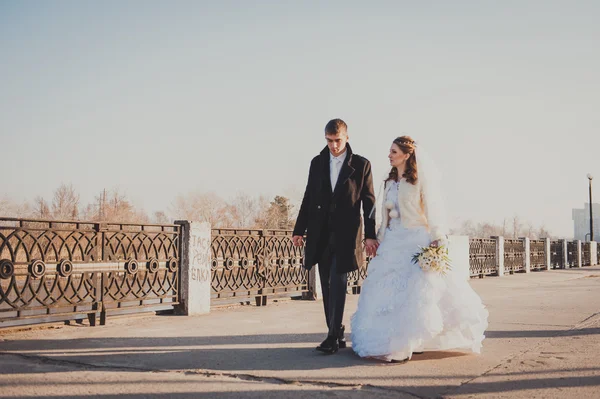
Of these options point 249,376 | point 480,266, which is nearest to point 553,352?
point 249,376

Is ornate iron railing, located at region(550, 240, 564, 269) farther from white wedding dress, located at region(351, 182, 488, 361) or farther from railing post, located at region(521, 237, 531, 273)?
white wedding dress, located at region(351, 182, 488, 361)

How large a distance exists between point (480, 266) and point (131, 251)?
17.3 meters

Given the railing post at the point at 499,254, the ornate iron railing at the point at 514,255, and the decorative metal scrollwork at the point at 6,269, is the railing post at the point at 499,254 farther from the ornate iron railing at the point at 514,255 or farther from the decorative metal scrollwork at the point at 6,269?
the decorative metal scrollwork at the point at 6,269

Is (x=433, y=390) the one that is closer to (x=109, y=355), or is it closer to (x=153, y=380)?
(x=153, y=380)

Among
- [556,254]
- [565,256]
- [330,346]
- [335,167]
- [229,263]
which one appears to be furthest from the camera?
[565,256]

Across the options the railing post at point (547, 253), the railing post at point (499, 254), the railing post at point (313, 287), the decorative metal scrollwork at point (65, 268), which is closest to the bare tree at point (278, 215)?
the railing post at point (547, 253)

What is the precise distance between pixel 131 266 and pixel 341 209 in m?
3.98

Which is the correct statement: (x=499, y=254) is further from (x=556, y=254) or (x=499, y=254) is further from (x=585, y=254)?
(x=585, y=254)

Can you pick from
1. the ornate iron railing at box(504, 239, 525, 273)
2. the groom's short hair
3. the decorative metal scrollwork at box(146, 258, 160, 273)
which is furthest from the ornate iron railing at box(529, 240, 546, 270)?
the groom's short hair

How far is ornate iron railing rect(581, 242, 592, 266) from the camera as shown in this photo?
4053 centimetres

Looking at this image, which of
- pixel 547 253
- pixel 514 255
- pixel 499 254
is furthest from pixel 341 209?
pixel 547 253

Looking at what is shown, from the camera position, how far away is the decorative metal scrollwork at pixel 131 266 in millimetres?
8562

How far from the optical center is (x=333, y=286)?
5789 mm

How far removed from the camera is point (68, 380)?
4.49m
